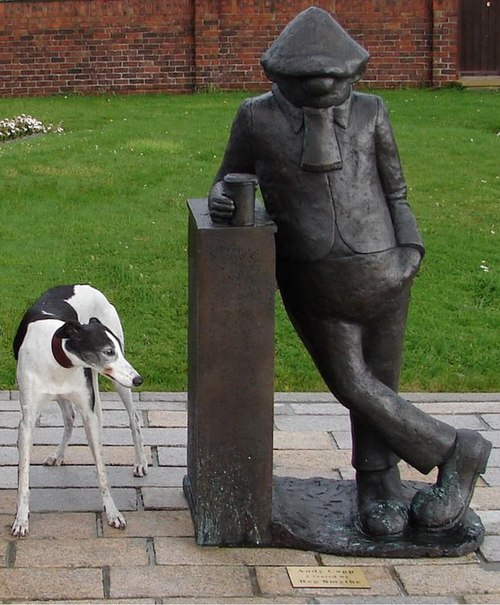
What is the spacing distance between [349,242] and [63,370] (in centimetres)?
138

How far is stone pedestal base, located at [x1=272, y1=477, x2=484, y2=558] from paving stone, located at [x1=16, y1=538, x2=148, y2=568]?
0.60 m

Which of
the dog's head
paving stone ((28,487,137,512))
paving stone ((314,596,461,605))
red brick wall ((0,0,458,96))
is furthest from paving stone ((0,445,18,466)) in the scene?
red brick wall ((0,0,458,96))

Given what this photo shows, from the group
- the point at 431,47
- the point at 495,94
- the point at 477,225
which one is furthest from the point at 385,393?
the point at 431,47

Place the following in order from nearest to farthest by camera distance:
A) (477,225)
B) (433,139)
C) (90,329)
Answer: (90,329), (477,225), (433,139)

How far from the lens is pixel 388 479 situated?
514 centimetres

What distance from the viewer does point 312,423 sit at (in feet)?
22.0

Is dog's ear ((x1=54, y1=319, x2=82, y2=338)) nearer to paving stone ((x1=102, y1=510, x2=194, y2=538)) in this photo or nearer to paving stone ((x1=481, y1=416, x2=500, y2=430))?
paving stone ((x1=102, y1=510, x2=194, y2=538))

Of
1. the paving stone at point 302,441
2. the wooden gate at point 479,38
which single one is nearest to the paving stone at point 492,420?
the paving stone at point 302,441

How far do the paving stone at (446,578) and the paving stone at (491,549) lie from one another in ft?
0.37

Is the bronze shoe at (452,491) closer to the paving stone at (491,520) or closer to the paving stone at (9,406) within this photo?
the paving stone at (491,520)

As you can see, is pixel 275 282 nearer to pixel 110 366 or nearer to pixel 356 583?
pixel 110 366

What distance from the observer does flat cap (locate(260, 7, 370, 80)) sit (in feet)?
15.2

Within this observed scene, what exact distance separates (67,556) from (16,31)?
18.0 meters

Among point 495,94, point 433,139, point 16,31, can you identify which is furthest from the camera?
point 16,31
